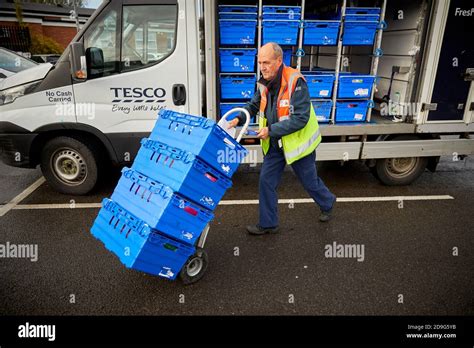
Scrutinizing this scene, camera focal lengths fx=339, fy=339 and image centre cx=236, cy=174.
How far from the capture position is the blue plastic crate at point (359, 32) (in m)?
4.57

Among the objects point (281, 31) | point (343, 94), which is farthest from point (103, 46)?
point (343, 94)

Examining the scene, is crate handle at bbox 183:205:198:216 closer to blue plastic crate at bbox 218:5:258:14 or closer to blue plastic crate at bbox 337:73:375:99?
Result: blue plastic crate at bbox 218:5:258:14

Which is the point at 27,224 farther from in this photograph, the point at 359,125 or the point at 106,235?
the point at 359,125

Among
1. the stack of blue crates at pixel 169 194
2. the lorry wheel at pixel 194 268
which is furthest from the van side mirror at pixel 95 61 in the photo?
the lorry wheel at pixel 194 268

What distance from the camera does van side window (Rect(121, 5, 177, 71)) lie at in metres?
4.11

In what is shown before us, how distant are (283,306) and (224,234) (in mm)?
1281

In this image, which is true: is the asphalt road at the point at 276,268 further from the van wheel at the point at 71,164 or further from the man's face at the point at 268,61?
the man's face at the point at 268,61

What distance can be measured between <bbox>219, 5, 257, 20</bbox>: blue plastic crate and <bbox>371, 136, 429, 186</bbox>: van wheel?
280 cm

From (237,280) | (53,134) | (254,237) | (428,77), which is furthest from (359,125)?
(53,134)

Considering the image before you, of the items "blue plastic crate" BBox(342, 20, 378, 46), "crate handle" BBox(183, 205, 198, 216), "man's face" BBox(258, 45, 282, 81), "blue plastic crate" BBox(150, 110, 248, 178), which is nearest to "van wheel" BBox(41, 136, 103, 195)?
"blue plastic crate" BBox(150, 110, 248, 178)

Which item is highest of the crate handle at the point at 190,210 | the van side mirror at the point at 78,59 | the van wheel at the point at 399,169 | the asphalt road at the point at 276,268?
the van side mirror at the point at 78,59

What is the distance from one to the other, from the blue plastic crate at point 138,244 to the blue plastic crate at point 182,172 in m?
0.36
